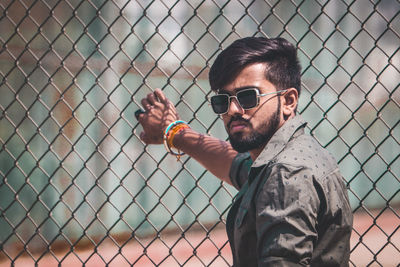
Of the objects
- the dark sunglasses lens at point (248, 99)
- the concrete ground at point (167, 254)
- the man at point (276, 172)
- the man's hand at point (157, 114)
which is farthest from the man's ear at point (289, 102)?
the concrete ground at point (167, 254)

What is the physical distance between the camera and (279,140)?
→ 1745 millimetres

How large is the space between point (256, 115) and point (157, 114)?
896 millimetres

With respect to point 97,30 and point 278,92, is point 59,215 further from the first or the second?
point 278,92

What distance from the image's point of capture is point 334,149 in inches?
352

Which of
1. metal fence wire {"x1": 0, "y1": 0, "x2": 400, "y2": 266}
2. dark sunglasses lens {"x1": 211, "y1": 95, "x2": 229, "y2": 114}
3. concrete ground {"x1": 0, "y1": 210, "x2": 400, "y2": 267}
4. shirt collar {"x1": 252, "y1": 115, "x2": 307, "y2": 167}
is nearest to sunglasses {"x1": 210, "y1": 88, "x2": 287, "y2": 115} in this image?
dark sunglasses lens {"x1": 211, "y1": 95, "x2": 229, "y2": 114}

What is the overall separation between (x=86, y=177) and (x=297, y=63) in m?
5.47

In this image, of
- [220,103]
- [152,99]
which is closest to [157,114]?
[152,99]

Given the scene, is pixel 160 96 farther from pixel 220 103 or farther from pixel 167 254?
pixel 167 254

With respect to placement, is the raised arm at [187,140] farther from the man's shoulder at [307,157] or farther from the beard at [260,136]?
the man's shoulder at [307,157]

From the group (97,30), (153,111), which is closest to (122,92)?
(97,30)

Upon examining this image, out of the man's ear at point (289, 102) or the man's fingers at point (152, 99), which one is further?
the man's fingers at point (152, 99)

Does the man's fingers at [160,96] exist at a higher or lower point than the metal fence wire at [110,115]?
higher

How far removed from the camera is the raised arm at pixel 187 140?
250 centimetres

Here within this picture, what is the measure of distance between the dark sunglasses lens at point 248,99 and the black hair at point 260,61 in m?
0.09
